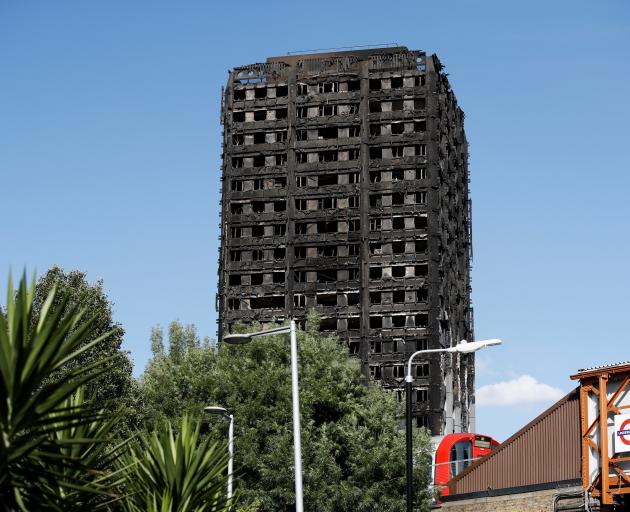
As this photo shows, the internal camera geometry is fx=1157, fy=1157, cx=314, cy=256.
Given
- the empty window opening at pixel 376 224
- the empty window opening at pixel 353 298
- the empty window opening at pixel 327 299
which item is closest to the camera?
the empty window opening at pixel 353 298

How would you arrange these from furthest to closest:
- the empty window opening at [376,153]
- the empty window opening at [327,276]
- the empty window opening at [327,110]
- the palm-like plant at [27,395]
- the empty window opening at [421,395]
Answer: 1. the empty window opening at [327,110]
2. the empty window opening at [376,153]
3. the empty window opening at [327,276]
4. the empty window opening at [421,395]
5. the palm-like plant at [27,395]

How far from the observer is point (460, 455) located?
58.4 meters

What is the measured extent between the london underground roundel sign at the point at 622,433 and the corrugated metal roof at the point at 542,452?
5.91ft

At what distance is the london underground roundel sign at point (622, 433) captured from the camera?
1742 inches

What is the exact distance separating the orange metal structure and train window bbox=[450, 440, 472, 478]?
37.6 feet

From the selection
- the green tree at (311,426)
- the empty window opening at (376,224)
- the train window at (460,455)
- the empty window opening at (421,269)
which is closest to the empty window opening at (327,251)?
the empty window opening at (376,224)

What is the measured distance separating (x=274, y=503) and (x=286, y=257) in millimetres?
74985

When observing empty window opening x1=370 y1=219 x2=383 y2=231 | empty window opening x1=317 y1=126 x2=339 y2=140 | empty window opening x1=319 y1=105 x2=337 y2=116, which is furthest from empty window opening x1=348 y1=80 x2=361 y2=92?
empty window opening x1=370 y1=219 x2=383 y2=231

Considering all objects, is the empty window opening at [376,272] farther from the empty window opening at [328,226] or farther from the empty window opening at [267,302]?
the empty window opening at [267,302]

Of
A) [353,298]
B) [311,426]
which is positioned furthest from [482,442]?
[353,298]

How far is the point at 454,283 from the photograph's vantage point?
128 m

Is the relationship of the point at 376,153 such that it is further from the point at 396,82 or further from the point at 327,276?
the point at 327,276

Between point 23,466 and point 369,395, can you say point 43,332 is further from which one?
point 369,395

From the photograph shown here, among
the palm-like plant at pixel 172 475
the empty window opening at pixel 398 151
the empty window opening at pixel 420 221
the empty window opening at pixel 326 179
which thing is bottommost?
the palm-like plant at pixel 172 475
